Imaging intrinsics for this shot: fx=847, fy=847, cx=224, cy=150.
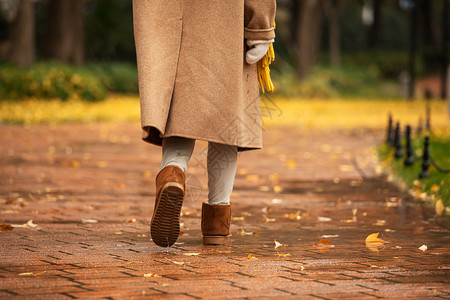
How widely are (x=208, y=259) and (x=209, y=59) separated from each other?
3.55 feet

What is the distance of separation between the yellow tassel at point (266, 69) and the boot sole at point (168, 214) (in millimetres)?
920

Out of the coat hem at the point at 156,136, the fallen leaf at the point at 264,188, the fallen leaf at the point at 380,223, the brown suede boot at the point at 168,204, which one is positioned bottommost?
the fallen leaf at the point at 264,188

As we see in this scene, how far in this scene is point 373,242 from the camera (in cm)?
500

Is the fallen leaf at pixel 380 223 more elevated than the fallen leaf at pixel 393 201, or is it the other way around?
the fallen leaf at pixel 380 223

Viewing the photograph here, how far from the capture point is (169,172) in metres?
4.42

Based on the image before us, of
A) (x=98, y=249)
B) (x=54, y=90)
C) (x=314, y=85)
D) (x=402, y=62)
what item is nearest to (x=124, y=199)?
(x=98, y=249)

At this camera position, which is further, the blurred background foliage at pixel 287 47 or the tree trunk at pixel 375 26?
the tree trunk at pixel 375 26

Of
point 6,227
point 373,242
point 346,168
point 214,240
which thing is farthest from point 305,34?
point 214,240

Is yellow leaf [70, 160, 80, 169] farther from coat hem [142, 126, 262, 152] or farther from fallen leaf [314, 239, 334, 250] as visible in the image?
fallen leaf [314, 239, 334, 250]

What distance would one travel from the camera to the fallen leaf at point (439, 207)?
6285 millimetres

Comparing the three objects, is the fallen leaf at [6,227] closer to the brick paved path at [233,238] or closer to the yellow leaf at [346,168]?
the brick paved path at [233,238]

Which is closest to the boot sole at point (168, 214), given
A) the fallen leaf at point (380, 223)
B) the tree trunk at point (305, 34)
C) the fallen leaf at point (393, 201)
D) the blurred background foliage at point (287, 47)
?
the fallen leaf at point (380, 223)

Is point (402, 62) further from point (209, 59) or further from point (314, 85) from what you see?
point (209, 59)

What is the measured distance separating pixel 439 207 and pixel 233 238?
2022mm
